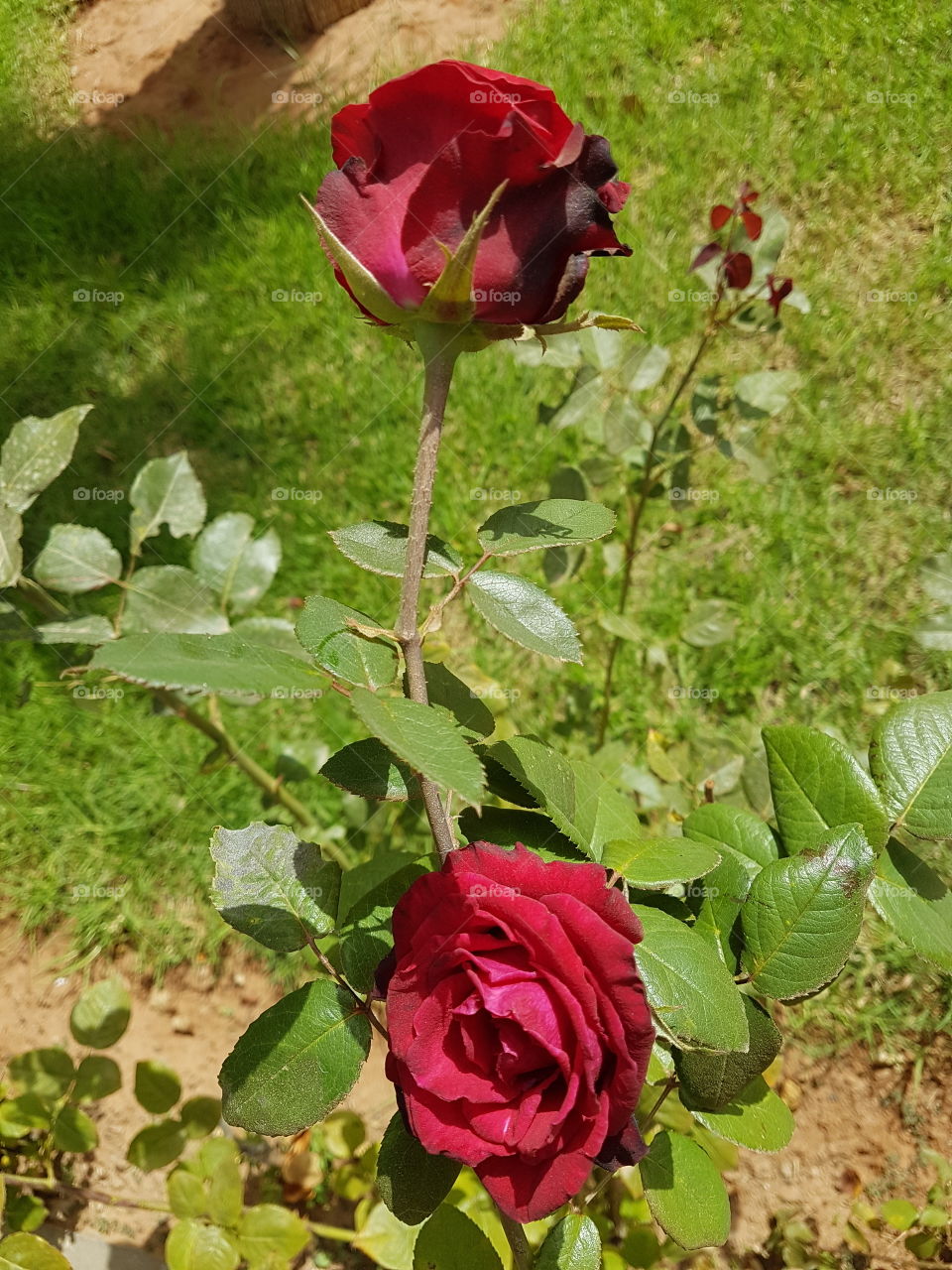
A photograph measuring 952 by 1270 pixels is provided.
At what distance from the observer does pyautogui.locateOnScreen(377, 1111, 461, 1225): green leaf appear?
2.14 feet

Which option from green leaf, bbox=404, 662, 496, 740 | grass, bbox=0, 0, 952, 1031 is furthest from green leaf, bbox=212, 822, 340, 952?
grass, bbox=0, 0, 952, 1031

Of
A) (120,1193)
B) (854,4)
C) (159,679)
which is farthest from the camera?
(854,4)

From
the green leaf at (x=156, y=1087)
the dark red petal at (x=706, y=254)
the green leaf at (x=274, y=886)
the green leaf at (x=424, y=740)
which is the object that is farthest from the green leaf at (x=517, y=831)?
the dark red petal at (x=706, y=254)

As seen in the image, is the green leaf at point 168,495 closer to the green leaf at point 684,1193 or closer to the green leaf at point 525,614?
the green leaf at point 525,614

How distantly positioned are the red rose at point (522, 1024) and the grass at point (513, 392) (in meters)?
1.14

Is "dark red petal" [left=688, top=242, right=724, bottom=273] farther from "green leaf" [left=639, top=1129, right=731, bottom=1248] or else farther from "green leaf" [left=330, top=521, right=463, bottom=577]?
"green leaf" [left=639, top=1129, right=731, bottom=1248]

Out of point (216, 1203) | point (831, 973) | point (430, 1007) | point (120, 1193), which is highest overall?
point (430, 1007)

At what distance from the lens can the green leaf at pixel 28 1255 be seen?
3.44ft

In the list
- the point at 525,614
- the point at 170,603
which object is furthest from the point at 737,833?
the point at 170,603

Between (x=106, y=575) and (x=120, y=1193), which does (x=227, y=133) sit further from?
(x=120, y=1193)

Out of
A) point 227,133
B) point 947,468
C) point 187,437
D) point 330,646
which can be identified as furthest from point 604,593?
point 227,133

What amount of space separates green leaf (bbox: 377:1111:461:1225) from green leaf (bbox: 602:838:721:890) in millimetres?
245

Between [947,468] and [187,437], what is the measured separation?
196 cm

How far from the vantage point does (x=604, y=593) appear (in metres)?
2.15
